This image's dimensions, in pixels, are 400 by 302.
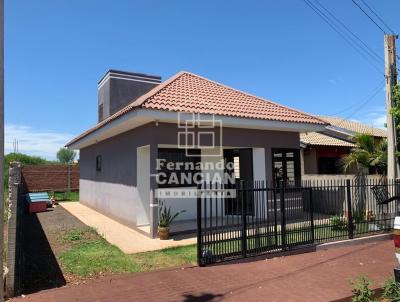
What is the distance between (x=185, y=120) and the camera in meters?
9.73

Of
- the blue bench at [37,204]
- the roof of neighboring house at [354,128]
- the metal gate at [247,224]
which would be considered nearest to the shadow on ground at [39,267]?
the metal gate at [247,224]

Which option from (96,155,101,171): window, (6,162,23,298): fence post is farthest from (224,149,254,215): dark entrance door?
(6,162,23,298): fence post

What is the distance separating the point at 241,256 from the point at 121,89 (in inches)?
431

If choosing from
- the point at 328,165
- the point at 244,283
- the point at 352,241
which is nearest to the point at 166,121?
the point at 244,283

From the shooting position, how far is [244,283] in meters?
5.98

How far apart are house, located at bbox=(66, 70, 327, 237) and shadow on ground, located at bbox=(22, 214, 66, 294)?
2.69 m

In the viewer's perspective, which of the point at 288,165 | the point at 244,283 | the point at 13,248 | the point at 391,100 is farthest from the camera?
the point at 288,165

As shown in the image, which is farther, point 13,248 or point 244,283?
point 244,283

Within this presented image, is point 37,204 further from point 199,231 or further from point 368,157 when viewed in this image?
point 368,157

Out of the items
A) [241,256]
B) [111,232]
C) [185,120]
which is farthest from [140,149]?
[241,256]

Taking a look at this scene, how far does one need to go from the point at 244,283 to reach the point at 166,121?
5087mm

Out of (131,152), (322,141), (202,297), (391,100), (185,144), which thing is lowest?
(202,297)

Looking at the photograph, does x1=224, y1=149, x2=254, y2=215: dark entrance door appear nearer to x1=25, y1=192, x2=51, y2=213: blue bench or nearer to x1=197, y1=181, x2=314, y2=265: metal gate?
x1=197, y1=181, x2=314, y2=265: metal gate

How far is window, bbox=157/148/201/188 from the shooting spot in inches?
456
